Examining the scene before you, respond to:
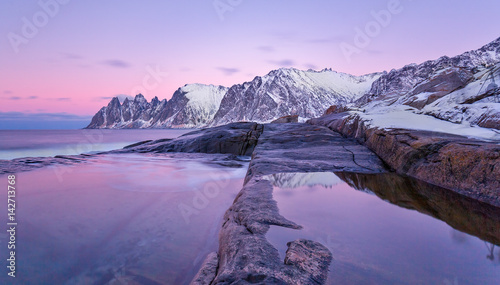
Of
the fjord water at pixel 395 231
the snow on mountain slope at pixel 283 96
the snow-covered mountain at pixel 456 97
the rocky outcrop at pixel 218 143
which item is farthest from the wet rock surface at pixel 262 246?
the snow on mountain slope at pixel 283 96

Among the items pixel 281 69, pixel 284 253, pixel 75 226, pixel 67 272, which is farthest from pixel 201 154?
pixel 281 69

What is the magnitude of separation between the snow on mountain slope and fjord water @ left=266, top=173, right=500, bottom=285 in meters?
129

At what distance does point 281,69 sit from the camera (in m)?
155

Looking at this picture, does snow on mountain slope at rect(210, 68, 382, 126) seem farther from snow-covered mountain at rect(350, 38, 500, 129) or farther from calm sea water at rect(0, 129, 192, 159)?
snow-covered mountain at rect(350, 38, 500, 129)

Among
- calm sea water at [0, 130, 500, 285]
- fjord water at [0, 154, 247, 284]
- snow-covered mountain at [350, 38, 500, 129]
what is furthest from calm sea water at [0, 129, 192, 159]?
snow-covered mountain at [350, 38, 500, 129]

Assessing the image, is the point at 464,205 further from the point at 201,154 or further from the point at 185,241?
the point at 201,154

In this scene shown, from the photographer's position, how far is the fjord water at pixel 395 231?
1.89m

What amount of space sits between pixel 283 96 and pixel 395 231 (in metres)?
141

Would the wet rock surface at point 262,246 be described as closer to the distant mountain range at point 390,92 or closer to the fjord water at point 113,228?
the fjord water at point 113,228

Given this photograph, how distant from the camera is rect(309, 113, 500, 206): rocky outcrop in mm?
3760

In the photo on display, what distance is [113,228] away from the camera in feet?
12.6

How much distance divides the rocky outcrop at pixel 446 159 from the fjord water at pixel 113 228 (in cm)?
414

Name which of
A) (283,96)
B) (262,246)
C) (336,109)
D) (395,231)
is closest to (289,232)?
(262,246)

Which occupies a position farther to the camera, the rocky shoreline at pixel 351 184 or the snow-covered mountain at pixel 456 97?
the snow-covered mountain at pixel 456 97
